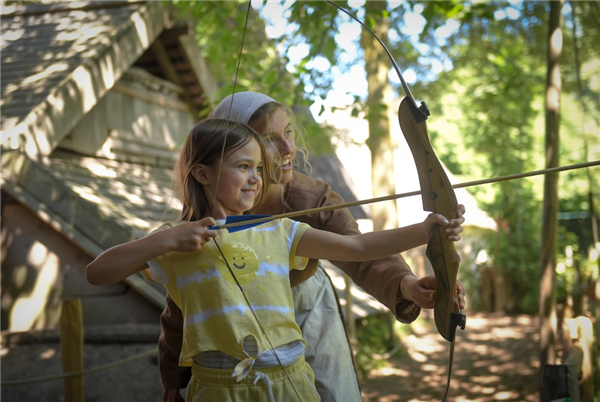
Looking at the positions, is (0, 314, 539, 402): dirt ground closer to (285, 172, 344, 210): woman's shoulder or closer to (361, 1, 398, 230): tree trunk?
(361, 1, 398, 230): tree trunk

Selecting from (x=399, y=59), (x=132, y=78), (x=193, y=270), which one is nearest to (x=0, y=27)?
(x=132, y=78)

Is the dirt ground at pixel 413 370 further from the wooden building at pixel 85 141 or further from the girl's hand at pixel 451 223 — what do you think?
the girl's hand at pixel 451 223

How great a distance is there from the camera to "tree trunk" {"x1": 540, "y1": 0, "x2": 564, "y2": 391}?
4.68 m

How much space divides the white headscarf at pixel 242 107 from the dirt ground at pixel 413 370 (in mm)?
2418

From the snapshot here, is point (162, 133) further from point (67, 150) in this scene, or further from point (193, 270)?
point (193, 270)

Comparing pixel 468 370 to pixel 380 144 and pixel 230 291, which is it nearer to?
pixel 380 144

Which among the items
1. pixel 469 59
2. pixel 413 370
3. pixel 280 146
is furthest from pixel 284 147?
pixel 469 59

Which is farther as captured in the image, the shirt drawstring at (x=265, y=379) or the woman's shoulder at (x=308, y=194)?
the woman's shoulder at (x=308, y=194)

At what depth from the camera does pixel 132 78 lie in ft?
24.6

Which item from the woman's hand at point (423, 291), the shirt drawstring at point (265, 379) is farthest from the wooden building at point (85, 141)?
the woman's hand at point (423, 291)

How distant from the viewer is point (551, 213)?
4680mm

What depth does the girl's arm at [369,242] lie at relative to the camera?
150 centimetres

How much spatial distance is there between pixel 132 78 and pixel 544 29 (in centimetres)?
513

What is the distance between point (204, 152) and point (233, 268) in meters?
0.39
